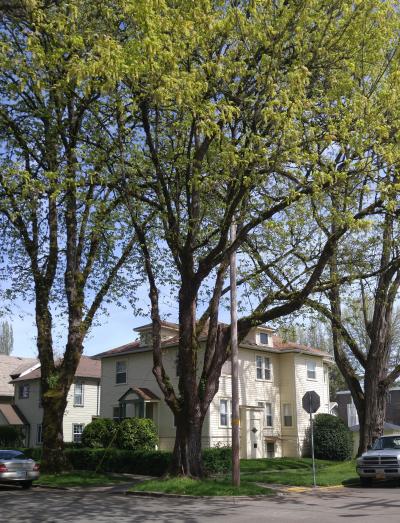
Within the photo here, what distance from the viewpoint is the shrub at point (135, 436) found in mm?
28938

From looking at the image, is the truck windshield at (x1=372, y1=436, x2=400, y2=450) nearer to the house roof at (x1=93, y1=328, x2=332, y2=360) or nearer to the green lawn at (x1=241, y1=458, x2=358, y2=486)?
the green lawn at (x1=241, y1=458, x2=358, y2=486)

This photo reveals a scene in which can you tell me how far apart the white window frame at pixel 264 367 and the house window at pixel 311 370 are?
2799 mm

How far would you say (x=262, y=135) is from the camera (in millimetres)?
14172

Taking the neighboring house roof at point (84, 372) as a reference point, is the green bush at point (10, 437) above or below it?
below

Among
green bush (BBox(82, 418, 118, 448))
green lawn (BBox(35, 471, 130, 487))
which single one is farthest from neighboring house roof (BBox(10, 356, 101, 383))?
green lawn (BBox(35, 471, 130, 487))

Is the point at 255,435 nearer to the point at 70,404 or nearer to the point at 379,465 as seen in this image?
the point at 70,404

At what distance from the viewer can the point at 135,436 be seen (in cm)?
2912

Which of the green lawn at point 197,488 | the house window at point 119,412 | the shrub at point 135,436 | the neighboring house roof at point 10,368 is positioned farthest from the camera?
the neighboring house roof at point 10,368

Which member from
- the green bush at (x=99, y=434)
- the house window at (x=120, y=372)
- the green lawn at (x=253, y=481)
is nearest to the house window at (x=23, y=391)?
the house window at (x=120, y=372)

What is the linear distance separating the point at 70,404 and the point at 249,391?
1486cm

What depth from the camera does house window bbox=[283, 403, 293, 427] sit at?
37781 millimetres

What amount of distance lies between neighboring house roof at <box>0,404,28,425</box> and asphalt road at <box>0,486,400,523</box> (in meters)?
28.2

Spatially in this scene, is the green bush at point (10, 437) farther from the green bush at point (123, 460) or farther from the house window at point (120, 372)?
the green bush at point (123, 460)

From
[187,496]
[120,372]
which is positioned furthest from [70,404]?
[187,496]
